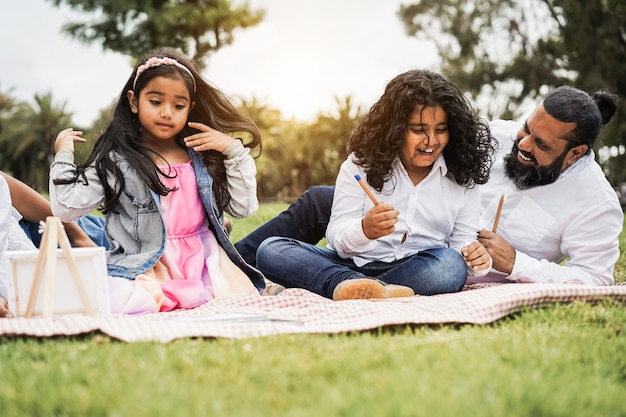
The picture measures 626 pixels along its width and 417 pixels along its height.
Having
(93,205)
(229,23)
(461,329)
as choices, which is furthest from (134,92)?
(229,23)

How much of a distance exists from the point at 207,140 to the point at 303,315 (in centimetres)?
116

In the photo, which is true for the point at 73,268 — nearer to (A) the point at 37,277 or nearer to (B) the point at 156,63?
(A) the point at 37,277

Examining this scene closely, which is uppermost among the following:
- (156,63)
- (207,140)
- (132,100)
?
(156,63)

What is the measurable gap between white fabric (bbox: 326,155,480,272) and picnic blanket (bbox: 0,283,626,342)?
0.46 metres

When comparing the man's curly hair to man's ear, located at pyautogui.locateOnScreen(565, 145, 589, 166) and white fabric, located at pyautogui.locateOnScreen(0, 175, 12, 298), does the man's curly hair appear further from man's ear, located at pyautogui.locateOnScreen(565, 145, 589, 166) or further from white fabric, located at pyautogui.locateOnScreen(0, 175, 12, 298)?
white fabric, located at pyautogui.locateOnScreen(0, 175, 12, 298)

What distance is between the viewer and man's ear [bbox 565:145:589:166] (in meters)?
3.82

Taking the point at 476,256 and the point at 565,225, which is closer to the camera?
the point at 476,256

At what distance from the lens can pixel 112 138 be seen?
3646 mm

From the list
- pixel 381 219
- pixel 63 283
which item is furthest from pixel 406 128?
pixel 63 283

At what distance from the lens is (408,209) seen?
142 inches

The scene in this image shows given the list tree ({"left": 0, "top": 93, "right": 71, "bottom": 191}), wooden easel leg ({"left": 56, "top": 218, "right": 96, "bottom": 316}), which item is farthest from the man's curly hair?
tree ({"left": 0, "top": 93, "right": 71, "bottom": 191})

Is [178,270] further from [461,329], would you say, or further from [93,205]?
[461,329]

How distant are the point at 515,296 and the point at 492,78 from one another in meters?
20.2

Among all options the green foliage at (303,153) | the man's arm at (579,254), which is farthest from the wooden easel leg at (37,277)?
the green foliage at (303,153)
